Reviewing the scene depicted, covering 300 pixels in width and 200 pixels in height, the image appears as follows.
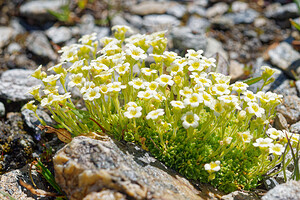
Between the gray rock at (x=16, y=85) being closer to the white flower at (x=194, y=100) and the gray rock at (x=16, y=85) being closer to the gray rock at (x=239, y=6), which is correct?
the white flower at (x=194, y=100)

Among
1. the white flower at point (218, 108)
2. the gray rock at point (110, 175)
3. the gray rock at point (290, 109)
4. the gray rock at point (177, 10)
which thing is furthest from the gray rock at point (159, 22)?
the gray rock at point (110, 175)

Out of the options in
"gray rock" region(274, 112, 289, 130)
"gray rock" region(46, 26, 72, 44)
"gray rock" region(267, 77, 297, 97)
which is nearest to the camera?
"gray rock" region(274, 112, 289, 130)

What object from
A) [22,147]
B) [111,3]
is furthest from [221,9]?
[22,147]

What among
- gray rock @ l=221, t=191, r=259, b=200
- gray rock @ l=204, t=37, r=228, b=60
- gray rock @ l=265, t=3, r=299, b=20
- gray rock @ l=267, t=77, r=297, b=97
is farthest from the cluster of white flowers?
gray rock @ l=265, t=3, r=299, b=20

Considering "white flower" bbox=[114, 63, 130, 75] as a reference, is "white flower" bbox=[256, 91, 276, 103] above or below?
below

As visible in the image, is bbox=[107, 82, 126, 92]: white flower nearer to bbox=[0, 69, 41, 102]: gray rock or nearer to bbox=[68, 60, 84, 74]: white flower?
bbox=[68, 60, 84, 74]: white flower

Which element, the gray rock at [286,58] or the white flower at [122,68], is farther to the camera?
the gray rock at [286,58]

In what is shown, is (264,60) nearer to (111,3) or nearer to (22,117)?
(111,3)
